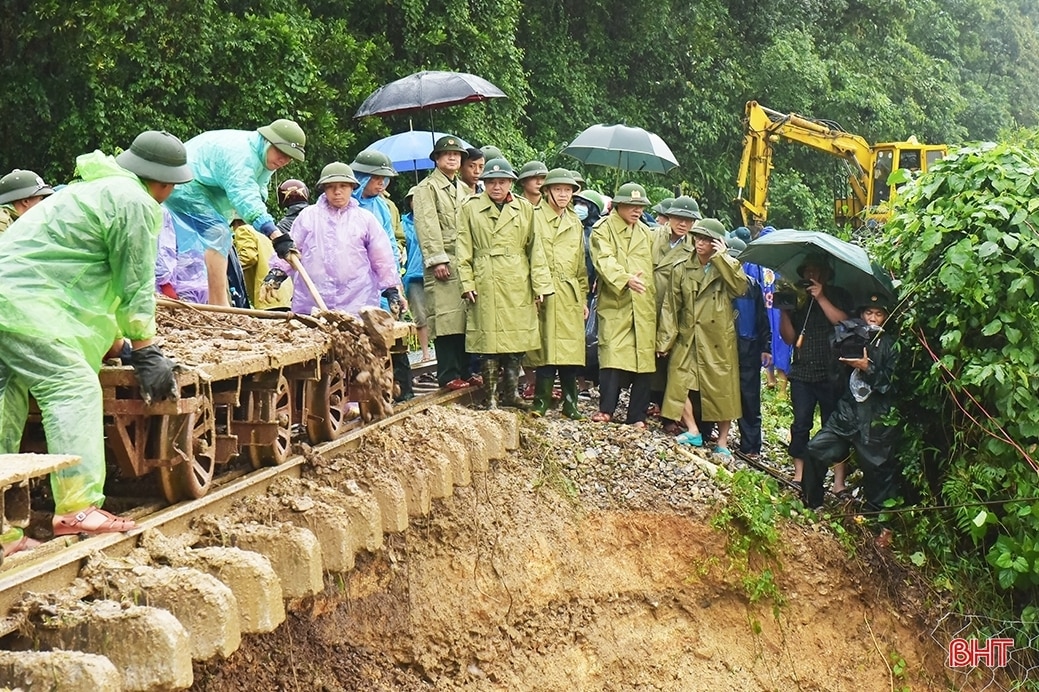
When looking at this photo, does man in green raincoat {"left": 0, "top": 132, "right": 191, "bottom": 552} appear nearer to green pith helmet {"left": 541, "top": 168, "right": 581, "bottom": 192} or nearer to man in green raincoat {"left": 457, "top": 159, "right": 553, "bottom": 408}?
man in green raincoat {"left": 457, "top": 159, "right": 553, "bottom": 408}

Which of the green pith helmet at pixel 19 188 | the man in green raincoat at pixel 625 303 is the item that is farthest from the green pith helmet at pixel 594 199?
the green pith helmet at pixel 19 188

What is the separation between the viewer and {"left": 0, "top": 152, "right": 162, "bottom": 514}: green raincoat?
4.88 metres

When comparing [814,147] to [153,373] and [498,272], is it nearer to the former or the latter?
[498,272]

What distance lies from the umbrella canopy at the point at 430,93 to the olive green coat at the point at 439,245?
5.77 feet

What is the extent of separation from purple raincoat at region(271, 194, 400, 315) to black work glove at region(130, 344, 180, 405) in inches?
114

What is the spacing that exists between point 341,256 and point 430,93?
9.14 ft

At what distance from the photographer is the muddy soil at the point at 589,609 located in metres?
6.95

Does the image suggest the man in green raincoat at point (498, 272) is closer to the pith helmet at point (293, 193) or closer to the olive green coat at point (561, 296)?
the olive green coat at point (561, 296)

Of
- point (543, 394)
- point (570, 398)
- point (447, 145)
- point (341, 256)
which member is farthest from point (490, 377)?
point (447, 145)

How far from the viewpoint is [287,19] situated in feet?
43.3

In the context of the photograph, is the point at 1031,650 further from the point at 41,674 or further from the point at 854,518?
the point at 41,674

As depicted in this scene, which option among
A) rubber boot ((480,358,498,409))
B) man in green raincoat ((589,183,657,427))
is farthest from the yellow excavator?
rubber boot ((480,358,498,409))

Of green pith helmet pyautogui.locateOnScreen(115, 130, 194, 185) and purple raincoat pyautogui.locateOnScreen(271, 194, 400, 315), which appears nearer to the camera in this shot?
green pith helmet pyautogui.locateOnScreen(115, 130, 194, 185)

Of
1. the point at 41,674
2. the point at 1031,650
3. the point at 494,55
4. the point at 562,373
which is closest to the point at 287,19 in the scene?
the point at 494,55
